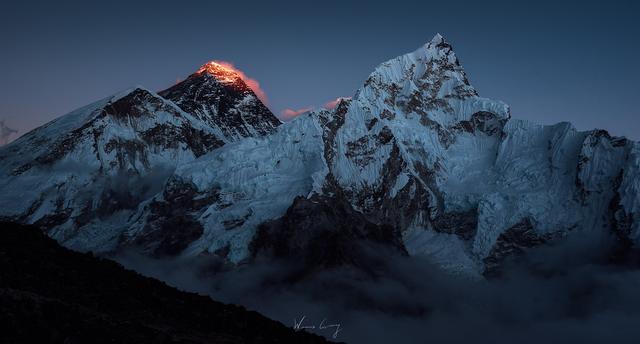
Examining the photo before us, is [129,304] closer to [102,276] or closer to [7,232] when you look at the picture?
[102,276]

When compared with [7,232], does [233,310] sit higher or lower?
lower

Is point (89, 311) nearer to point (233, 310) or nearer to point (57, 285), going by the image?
point (57, 285)

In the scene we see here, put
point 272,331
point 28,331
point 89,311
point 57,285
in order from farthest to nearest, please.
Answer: point 272,331 → point 57,285 → point 89,311 → point 28,331

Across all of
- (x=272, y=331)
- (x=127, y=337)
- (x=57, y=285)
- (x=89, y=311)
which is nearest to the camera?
(x=127, y=337)

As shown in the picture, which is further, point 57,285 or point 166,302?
point 166,302

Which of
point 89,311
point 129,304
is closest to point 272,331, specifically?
point 129,304

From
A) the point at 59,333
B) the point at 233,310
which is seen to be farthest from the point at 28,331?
the point at 233,310

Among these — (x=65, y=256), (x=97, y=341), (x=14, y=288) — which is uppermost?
(x=65, y=256)
